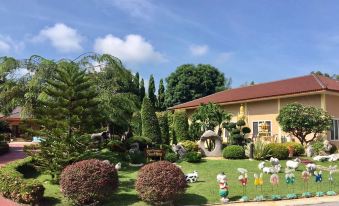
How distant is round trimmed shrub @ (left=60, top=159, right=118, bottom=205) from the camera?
12453mm

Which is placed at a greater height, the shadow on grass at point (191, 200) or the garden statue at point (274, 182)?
the garden statue at point (274, 182)

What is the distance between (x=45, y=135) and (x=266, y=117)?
16030mm

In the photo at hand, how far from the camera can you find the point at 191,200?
13.1 m

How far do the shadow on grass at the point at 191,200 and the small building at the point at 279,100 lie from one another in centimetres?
1331

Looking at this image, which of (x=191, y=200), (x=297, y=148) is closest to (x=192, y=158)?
(x=191, y=200)

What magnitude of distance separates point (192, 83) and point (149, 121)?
25.6 m

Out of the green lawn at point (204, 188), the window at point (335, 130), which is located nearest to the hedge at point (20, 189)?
the green lawn at point (204, 188)

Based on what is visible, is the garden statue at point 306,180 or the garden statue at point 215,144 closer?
the garden statue at point 306,180

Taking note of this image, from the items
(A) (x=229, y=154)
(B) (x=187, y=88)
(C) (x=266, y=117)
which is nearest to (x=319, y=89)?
(C) (x=266, y=117)

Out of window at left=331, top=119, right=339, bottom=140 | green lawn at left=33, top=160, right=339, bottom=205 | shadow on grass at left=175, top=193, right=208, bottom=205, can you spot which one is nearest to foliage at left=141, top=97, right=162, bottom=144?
green lawn at left=33, top=160, right=339, bottom=205

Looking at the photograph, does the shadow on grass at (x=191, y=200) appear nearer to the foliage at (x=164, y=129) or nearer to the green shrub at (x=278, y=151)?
the green shrub at (x=278, y=151)

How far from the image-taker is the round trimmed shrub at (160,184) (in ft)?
40.2

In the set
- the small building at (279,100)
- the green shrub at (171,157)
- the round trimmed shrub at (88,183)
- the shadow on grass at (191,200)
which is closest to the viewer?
the round trimmed shrub at (88,183)

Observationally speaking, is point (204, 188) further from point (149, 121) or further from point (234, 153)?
point (149, 121)
